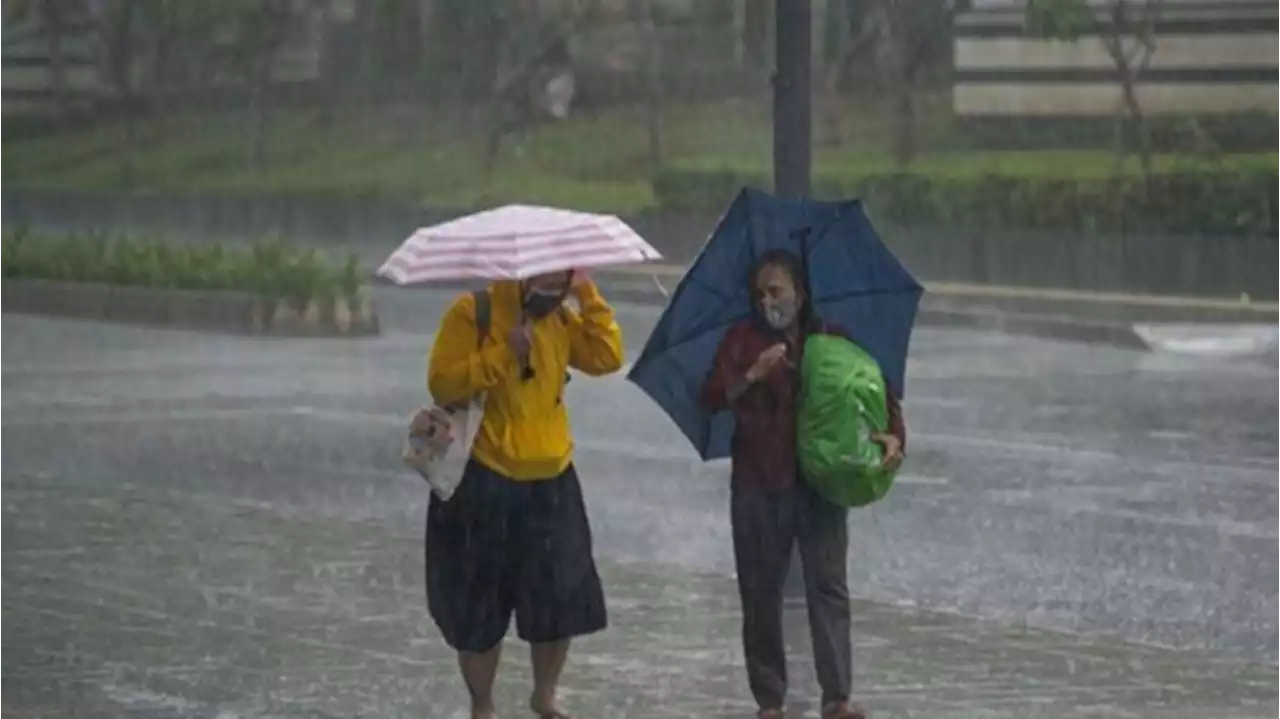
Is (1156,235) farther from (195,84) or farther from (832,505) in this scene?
(832,505)

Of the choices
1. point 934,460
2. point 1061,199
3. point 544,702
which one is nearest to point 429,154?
point 1061,199

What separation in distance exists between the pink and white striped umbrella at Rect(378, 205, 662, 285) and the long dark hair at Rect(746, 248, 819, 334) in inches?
11.9

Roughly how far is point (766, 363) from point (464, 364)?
832mm

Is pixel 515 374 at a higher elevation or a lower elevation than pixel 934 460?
higher

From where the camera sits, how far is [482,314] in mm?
7805

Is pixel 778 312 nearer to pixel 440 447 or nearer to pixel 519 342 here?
pixel 519 342

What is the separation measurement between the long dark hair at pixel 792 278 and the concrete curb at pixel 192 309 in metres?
16.7

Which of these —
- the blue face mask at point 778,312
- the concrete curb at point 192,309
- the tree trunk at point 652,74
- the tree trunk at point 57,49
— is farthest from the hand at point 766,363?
the tree trunk at point 57,49

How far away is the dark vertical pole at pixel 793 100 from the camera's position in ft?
31.7

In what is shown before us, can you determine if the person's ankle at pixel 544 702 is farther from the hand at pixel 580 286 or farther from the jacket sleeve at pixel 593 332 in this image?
the hand at pixel 580 286

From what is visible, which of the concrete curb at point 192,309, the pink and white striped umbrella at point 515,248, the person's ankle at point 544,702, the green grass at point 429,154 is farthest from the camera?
the green grass at point 429,154

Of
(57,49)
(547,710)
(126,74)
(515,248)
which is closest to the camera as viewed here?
(515,248)

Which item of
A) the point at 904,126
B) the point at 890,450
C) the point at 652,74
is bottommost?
the point at 904,126

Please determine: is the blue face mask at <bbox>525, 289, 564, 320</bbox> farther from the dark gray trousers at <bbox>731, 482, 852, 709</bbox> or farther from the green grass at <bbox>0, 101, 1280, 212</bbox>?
the green grass at <bbox>0, 101, 1280, 212</bbox>
